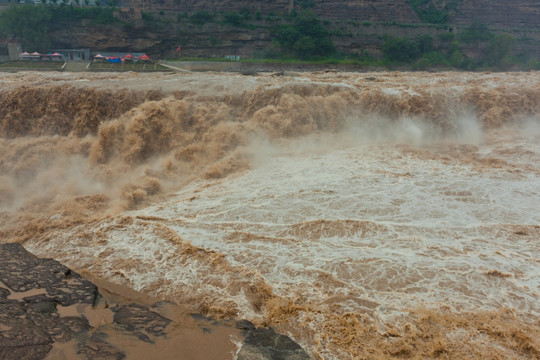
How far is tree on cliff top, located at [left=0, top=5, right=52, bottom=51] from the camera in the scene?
3262 centimetres

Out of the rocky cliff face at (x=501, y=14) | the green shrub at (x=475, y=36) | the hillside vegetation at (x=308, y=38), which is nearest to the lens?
the hillside vegetation at (x=308, y=38)

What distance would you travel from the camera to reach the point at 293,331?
190 inches

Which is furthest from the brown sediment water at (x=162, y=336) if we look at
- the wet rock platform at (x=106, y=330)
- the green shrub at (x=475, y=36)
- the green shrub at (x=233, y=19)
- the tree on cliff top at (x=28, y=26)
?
the green shrub at (x=475, y=36)

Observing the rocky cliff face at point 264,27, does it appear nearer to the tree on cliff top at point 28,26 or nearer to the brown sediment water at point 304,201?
the tree on cliff top at point 28,26

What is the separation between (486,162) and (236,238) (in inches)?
304

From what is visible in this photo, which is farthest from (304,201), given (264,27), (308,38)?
(264,27)

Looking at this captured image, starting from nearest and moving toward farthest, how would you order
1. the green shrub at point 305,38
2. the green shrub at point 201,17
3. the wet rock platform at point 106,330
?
the wet rock platform at point 106,330
the green shrub at point 305,38
the green shrub at point 201,17

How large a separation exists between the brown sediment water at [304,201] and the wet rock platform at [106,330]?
0.31 m

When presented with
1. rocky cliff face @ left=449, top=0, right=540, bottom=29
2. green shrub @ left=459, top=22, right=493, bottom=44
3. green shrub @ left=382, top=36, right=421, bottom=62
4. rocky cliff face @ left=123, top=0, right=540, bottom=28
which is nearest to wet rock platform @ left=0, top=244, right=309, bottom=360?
green shrub @ left=382, top=36, right=421, bottom=62

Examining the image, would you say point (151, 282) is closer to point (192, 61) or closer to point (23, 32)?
point (192, 61)

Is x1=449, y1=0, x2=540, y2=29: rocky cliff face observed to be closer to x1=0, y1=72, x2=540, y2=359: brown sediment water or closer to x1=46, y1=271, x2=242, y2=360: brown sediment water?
x1=0, y1=72, x2=540, y2=359: brown sediment water

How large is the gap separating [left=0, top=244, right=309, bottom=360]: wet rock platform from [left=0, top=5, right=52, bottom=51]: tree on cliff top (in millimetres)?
34217

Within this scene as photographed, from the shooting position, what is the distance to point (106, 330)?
4.24m

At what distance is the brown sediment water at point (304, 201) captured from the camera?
5.20m
